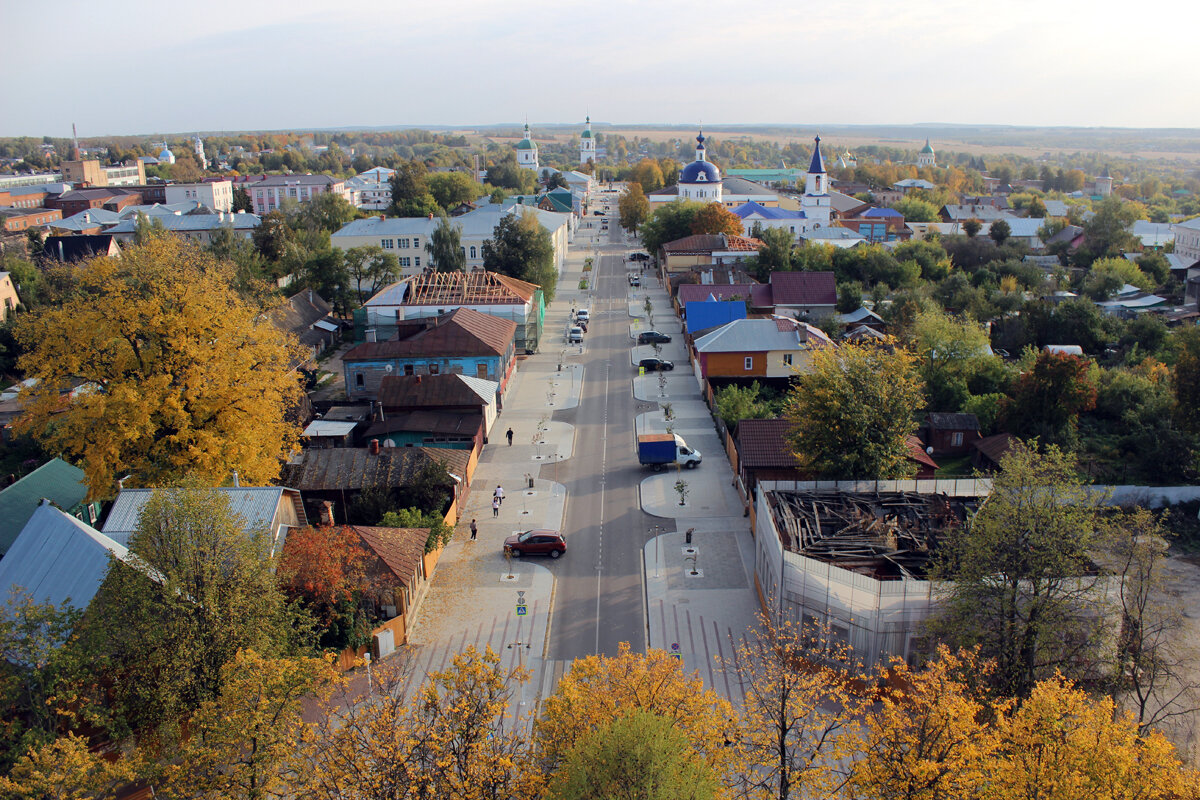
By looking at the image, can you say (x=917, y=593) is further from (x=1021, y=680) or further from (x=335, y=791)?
(x=335, y=791)

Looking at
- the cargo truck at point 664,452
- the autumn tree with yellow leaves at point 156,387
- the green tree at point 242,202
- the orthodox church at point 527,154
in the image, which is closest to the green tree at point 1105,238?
the cargo truck at point 664,452

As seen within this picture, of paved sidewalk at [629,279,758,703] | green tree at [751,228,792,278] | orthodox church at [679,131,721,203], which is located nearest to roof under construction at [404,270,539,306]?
paved sidewalk at [629,279,758,703]

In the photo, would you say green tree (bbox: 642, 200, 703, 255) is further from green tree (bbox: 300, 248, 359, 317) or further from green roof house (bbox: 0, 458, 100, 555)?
green roof house (bbox: 0, 458, 100, 555)

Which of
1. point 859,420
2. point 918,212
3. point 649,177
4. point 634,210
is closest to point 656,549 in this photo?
point 859,420

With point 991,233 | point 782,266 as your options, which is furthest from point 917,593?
point 991,233

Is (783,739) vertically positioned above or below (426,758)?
below

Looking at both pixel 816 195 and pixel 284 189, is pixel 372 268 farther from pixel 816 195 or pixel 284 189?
pixel 284 189

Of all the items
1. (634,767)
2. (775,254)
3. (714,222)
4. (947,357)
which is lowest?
(947,357)
